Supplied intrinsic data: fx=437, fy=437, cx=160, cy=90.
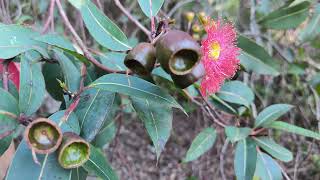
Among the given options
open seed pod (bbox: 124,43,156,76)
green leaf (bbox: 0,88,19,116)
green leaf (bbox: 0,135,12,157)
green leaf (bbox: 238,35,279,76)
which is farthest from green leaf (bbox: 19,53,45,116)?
green leaf (bbox: 238,35,279,76)

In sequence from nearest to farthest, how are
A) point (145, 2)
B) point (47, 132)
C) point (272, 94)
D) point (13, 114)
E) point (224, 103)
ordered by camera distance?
point (47, 132)
point (13, 114)
point (145, 2)
point (224, 103)
point (272, 94)

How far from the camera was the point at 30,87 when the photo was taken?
900 millimetres

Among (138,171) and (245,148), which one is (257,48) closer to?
(245,148)

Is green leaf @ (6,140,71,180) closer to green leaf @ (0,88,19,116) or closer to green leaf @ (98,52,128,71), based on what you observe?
green leaf @ (0,88,19,116)

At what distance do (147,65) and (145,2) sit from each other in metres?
0.27

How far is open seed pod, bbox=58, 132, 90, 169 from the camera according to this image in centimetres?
68

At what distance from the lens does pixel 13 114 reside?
81cm

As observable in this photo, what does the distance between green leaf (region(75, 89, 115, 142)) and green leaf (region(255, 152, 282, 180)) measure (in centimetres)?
56

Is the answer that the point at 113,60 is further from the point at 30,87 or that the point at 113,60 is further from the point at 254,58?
the point at 254,58

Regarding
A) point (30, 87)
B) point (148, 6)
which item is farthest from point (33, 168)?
point (148, 6)

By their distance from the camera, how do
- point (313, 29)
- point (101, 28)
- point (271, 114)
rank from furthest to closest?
point (313, 29) → point (271, 114) → point (101, 28)

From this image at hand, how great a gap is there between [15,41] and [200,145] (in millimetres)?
686

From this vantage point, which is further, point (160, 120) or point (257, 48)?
point (257, 48)

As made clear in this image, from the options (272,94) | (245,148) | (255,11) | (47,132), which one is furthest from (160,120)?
(272,94)
